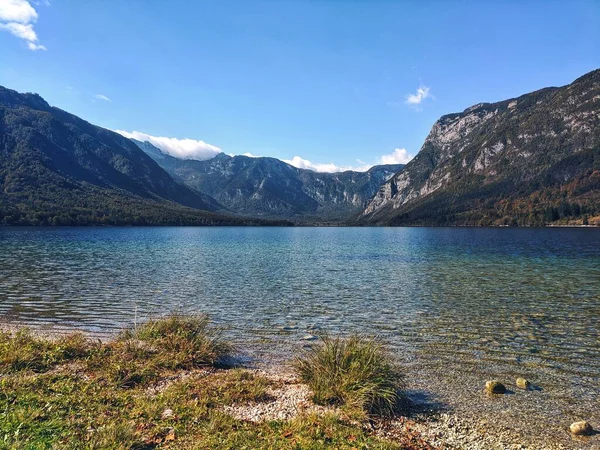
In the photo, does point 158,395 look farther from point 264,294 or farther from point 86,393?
point 264,294

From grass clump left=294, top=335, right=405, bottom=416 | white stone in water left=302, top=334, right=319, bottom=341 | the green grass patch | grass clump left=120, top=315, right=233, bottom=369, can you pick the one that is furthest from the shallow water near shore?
the green grass patch

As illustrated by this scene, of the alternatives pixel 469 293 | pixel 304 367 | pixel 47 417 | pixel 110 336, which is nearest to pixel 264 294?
pixel 110 336

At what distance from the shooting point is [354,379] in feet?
38.1

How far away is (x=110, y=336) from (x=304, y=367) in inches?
479

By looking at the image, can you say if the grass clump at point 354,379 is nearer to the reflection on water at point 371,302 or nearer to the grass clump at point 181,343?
the grass clump at point 181,343

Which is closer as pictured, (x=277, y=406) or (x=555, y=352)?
(x=277, y=406)

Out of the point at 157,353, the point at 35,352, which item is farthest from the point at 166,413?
A: the point at 35,352

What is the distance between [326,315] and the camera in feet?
85.0

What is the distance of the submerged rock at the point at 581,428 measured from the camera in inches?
406

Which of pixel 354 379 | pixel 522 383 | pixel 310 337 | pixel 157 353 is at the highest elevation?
pixel 354 379

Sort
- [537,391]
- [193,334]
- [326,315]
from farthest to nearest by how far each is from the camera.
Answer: [326,315]
[193,334]
[537,391]

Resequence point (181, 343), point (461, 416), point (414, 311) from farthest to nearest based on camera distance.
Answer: point (414, 311) < point (181, 343) < point (461, 416)

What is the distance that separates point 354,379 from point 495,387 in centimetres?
536

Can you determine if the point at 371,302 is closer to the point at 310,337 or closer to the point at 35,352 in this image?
the point at 310,337
